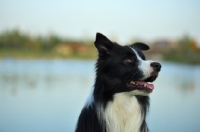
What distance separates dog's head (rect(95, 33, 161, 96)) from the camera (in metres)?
2.56

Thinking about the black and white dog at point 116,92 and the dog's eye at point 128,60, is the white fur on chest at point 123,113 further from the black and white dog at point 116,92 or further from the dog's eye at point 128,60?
the dog's eye at point 128,60

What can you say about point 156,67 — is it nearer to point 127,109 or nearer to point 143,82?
point 143,82

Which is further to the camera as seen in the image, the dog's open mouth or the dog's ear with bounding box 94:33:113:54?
the dog's ear with bounding box 94:33:113:54

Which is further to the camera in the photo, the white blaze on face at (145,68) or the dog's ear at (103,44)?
the dog's ear at (103,44)

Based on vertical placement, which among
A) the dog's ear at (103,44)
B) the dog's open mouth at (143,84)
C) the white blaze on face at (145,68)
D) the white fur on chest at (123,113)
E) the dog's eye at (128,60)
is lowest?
the white fur on chest at (123,113)

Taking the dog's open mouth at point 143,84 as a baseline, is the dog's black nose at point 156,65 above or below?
above

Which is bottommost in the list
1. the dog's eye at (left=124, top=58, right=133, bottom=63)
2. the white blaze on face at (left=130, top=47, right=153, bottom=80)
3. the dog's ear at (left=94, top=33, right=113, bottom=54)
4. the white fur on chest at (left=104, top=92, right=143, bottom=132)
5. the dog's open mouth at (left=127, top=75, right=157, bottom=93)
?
the white fur on chest at (left=104, top=92, right=143, bottom=132)

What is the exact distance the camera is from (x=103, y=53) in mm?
2736

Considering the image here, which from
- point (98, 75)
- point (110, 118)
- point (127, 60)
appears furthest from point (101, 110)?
point (127, 60)

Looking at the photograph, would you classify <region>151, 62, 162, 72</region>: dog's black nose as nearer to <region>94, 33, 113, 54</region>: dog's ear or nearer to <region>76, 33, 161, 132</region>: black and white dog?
<region>76, 33, 161, 132</region>: black and white dog

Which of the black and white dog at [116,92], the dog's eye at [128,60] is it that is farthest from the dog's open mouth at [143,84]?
the dog's eye at [128,60]

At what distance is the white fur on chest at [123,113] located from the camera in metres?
2.68

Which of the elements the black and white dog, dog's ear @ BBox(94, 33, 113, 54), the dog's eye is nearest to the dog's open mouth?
the black and white dog

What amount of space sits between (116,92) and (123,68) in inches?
8.8
